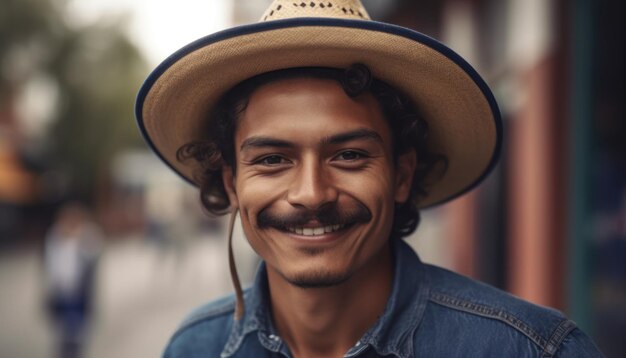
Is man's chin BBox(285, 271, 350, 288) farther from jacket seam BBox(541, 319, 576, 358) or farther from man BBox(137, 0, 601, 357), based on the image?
jacket seam BBox(541, 319, 576, 358)

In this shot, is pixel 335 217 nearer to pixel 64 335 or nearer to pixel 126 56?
pixel 64 335

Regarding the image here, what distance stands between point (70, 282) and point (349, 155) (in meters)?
6.53

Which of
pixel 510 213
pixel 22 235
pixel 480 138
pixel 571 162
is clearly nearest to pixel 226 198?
pixel 480 138

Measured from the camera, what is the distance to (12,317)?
11.9m

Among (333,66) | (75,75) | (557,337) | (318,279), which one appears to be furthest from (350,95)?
(75,75)

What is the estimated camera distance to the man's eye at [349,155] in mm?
2070

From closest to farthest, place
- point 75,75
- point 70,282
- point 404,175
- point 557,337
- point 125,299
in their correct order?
point 557,337 < point 404,175 < point 70,282 < point 125,299 < point 75,75

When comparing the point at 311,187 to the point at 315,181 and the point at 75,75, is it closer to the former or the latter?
the point at 315,181

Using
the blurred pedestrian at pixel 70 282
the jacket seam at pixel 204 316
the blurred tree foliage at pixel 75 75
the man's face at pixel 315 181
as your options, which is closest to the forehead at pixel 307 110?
the man's face at pixel 315 181

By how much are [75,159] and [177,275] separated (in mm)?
11717

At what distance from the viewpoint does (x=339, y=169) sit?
2055 mm

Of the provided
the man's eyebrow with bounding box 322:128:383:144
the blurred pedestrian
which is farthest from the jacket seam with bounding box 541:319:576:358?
the blurred pedestrian

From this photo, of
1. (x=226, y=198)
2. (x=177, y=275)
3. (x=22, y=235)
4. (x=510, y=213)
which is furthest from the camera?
(x=22, y=235)

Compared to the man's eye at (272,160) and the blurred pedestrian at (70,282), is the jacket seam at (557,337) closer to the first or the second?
the man's eye at (272,160)
